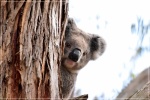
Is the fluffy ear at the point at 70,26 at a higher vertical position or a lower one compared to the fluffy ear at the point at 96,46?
higher

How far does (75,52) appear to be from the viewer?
3.26 meters

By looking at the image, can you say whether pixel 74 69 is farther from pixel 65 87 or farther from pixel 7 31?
pixel 7 31

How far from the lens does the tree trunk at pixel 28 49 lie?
1.95 m

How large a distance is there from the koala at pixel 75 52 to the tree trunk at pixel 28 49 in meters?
1.07

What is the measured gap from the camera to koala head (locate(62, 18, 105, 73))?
10.7 ft

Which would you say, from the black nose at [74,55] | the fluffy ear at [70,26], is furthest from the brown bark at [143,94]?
the fluffy ear at [70,26]

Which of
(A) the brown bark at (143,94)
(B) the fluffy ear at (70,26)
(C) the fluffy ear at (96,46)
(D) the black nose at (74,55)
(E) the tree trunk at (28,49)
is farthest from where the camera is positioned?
(C) the fluffy ear at (96,46)

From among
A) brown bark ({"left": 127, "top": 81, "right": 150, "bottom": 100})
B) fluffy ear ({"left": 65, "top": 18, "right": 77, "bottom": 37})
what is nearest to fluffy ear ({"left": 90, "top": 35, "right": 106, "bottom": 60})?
fluffy ear ({"left": 65, "top": 18, "right": 77, "bottom": 37})

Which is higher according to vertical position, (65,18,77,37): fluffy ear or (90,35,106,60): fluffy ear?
(65,18,77,37): fluffy ear

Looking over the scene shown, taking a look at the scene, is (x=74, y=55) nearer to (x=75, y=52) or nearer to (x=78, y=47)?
(x=75, y=52)

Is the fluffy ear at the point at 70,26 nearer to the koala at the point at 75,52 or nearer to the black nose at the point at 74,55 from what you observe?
the koala at the point at 75,52

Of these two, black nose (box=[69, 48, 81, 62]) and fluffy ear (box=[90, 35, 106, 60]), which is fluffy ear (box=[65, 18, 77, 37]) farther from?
fluffy ear (box=[90, 35, 106, 60])

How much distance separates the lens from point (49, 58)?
6.92 feet

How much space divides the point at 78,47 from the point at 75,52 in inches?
8.3
